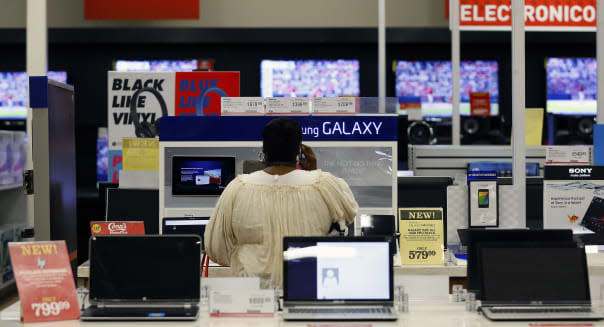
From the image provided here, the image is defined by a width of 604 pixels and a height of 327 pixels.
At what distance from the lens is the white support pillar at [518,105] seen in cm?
458

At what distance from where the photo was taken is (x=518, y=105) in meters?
4.62

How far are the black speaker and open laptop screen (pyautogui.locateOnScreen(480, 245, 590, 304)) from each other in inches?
280

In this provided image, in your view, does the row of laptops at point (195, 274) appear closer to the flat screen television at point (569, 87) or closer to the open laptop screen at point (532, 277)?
the open laptop screen at point (532, 277)

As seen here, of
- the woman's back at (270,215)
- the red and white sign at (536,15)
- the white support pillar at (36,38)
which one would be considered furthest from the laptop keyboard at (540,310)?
the red and white sign at (536,15)

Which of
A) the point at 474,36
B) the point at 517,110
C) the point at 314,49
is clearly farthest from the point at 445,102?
the point at 517,110

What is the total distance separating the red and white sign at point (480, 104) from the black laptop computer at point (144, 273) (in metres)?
7.31

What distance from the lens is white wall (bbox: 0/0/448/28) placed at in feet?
35.4

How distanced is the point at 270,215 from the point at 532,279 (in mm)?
1066

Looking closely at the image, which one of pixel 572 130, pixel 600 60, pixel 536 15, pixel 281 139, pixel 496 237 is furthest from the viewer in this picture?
pixel 572 130

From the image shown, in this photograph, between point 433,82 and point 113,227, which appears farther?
point 433,82

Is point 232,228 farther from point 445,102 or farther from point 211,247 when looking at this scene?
point 445,102

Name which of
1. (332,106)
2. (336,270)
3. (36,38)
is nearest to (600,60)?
(332,106)

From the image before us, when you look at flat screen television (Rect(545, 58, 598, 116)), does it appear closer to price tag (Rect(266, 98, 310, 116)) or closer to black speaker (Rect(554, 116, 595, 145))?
black speaker (Rect(554, 116, 595, 145))

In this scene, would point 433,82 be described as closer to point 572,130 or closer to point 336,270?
point 572,130
